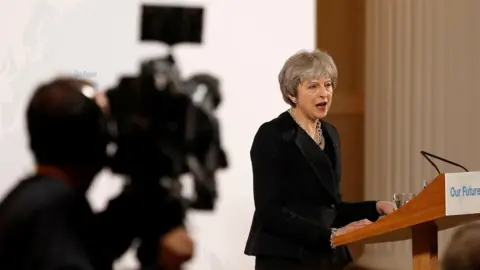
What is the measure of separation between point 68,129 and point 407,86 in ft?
6.28

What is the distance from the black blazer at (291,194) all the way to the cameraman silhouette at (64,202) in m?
0.59

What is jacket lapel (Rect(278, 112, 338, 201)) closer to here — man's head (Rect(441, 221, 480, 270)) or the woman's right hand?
the woman's right hand

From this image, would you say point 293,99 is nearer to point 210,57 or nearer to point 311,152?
point 311,152

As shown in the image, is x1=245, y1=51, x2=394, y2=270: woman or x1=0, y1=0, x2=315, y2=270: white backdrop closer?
x1=0, y1=0, x2=315, y2=270: white backdrop

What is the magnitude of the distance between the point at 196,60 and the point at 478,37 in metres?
1.61

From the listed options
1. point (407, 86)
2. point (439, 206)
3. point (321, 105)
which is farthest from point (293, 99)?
point (407, 86)

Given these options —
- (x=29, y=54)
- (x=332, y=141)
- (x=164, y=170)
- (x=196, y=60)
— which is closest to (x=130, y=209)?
(x=164, y=170)

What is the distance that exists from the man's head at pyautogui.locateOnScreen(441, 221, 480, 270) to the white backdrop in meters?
0.36

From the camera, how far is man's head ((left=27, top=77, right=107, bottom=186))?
3.16 ft

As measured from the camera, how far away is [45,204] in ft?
2.98

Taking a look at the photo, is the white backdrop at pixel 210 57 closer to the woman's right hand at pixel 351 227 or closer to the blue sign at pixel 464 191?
the woman's right hand at pixel 351 227

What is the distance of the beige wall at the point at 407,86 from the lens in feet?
8.45

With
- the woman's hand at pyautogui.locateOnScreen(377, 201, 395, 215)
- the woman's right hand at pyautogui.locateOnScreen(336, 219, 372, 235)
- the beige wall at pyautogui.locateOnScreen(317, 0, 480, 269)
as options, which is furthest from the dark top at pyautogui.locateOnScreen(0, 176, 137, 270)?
the beige wall at pyautogui.locateOnScreen(317, 0, 480, 269)

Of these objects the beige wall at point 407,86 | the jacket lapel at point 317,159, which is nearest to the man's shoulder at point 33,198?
the jacket lapel at point 317,159
